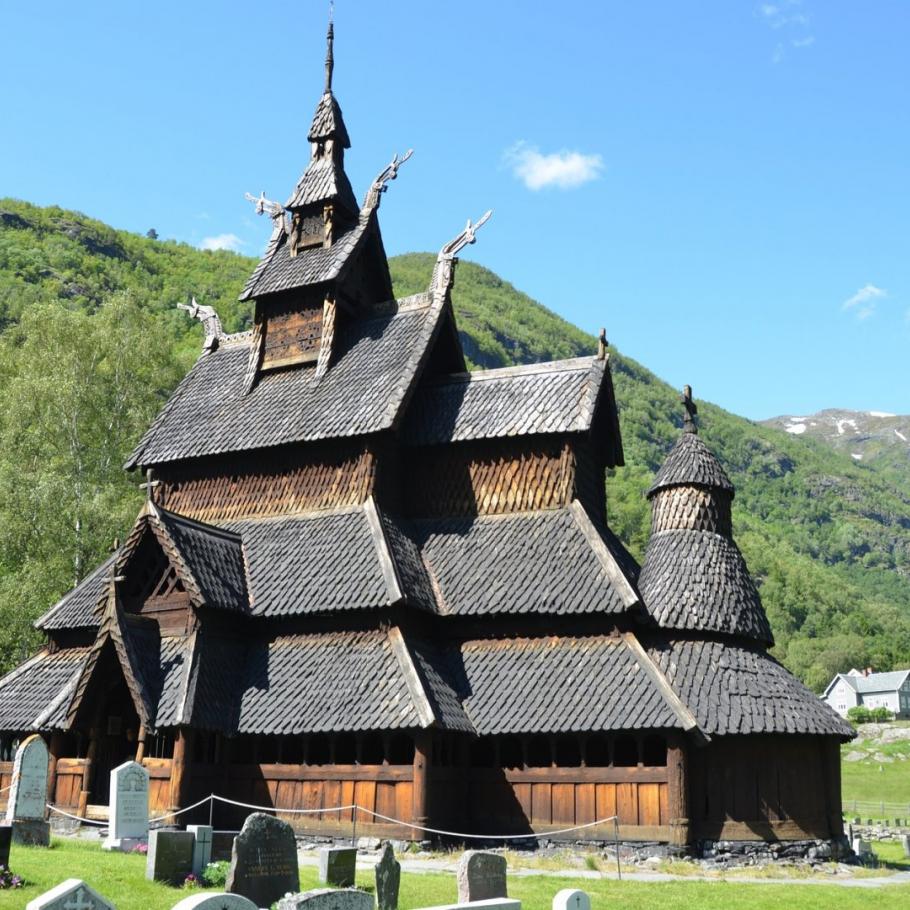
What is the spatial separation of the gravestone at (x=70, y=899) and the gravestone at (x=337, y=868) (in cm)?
523

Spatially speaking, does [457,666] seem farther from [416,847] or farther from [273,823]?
[273,823]

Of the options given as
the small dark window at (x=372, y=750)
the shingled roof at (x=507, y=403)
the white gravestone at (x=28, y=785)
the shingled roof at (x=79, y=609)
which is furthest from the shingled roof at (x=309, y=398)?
the white gravestone at (x=28, y=785)

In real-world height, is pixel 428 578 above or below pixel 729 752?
above

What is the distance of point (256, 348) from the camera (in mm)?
30250

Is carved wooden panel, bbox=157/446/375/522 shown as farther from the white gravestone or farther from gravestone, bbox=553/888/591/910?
gravestone, bbox=553/888/591/910

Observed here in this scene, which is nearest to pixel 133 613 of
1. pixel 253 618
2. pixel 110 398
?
pixel 253 618

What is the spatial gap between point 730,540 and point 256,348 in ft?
46.1

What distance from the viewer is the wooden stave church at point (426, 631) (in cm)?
2123

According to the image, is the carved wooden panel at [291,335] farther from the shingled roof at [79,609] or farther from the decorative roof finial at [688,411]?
the decorative roof finial at [688,411]

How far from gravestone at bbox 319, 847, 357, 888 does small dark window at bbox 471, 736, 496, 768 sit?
312 inches

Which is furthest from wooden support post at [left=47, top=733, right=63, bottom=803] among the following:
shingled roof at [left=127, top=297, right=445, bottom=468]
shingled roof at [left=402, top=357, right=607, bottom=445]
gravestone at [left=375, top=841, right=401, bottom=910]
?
gravestone at [left=375, top=841, right=401, bottom=910]

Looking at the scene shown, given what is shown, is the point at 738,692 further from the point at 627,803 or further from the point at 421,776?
the point at 421,776

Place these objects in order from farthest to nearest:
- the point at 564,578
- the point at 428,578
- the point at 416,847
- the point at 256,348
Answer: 1. the point at 256,348
2. the point at 428,578
3. the point at 564,578
4. the point at 416,847

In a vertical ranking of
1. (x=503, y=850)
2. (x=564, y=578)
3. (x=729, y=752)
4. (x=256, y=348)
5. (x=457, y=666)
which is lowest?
(x=503, y=850)
